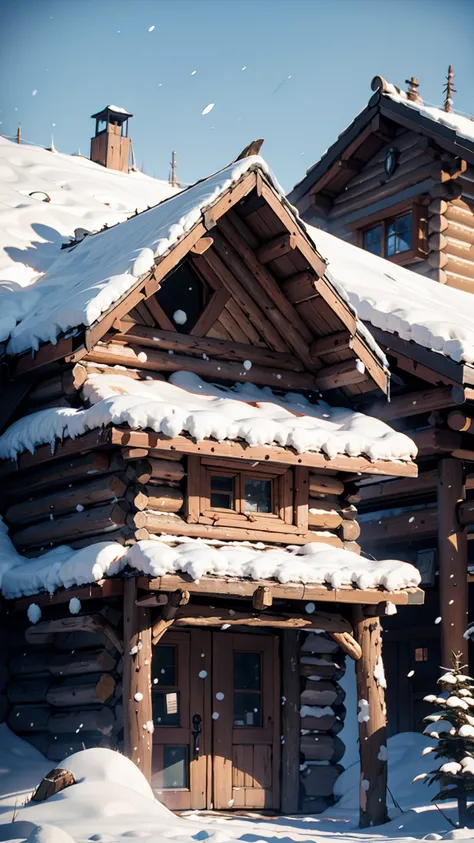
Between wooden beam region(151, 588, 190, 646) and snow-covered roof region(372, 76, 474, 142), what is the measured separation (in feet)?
38.4

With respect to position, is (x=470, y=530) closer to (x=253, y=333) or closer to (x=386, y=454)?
(x=386, y=454)

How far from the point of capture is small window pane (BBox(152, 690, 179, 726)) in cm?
1333

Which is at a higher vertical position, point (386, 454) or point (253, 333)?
point (253, 333)

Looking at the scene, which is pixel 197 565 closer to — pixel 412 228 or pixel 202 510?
pixel 202 510

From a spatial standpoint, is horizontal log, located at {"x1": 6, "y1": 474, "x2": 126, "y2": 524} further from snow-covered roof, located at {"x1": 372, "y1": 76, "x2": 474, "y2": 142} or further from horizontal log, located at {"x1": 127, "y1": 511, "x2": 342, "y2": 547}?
snow-covered roof, located at {"x1": 372, "y1": 76, "x2": 474, "y2": 142}

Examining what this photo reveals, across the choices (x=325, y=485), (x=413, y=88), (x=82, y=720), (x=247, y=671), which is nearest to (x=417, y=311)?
(x=325, y=485)

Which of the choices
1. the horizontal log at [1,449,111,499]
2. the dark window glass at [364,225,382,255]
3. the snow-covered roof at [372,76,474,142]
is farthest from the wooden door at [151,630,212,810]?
the snow-covered roof at [372,76,474,142]

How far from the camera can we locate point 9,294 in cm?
1546

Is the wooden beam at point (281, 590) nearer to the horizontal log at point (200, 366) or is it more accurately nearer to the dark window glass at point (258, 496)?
the dark window glass at point (258, 496)

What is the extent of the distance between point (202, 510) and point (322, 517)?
5.83 feet

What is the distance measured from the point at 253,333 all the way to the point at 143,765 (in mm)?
5416

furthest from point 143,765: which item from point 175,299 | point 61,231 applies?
point 61,231

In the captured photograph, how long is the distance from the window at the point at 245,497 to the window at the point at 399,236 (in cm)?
871

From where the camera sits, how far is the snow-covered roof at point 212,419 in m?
12.0
